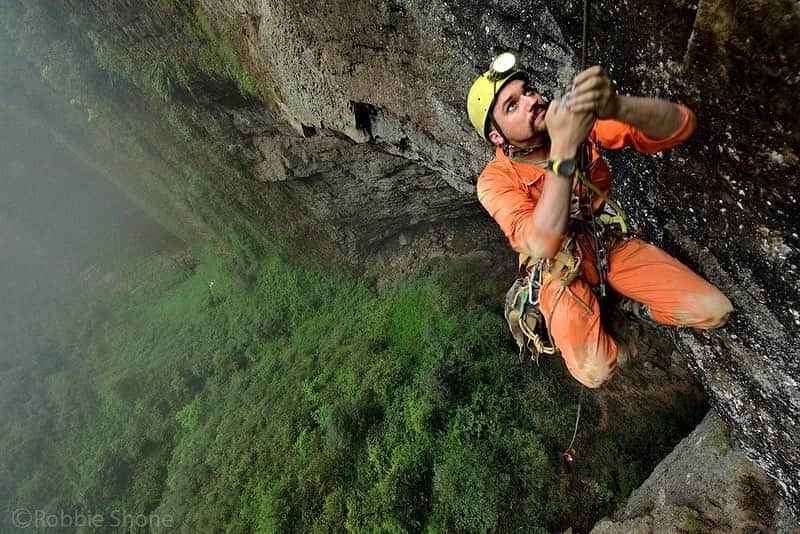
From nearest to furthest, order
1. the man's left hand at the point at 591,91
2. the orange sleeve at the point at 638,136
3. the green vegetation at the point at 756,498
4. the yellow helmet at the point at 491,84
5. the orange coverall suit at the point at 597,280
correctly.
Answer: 1. the man's left hand at the point at 591,91
2. the orange sleeve at the point at 638,136
3. the yellow helmet at the point at 491,84
4. the orange coverall suit at the point at 597,280
5. the green vegetation at the point at 756,498

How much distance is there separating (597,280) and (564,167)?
1.10m

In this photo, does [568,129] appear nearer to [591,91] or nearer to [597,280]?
[591,91]

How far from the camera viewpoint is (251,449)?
8.80 m

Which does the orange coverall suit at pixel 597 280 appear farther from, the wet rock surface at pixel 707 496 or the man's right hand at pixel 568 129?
the wet rock surface at pixel 707 496

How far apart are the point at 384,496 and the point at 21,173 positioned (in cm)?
2756

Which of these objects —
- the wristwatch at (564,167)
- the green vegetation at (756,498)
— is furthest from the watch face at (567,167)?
the green vegetation at (756,498)

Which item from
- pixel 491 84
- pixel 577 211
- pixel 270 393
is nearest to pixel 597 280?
pixel 577 211

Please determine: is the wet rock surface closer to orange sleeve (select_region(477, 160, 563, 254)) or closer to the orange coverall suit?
the orange coverall suit

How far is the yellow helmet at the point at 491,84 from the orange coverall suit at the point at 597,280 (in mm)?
308

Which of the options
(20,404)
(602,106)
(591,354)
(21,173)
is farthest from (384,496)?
(21,173)

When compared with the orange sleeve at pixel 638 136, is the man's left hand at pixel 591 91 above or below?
above

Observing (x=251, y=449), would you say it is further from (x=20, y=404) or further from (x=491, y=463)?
(x=20, y=404)

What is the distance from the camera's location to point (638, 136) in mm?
2230

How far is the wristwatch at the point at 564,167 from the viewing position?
72.0 inches
